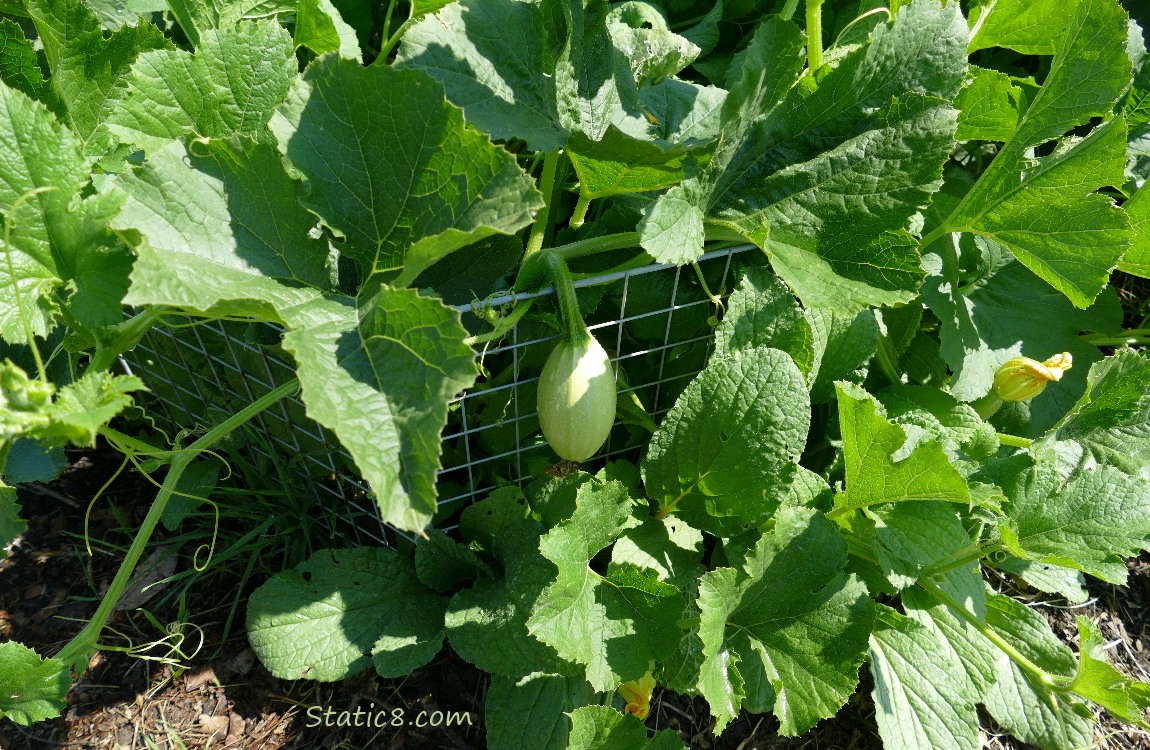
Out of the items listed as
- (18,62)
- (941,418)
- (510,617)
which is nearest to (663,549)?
(510,617)

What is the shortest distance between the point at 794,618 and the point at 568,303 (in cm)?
64

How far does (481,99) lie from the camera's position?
54.9 inches

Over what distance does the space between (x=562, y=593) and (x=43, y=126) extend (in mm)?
1021

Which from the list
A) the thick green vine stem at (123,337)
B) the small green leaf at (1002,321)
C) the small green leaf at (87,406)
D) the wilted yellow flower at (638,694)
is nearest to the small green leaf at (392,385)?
the small green leaf at (87,406)

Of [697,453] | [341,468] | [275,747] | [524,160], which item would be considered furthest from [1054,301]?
[275,747]

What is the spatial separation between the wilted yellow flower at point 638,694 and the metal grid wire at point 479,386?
42 cm

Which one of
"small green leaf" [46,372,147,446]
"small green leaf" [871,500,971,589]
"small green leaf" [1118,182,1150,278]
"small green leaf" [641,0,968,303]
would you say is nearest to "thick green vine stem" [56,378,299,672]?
"small green leaf" [46,372,147,446]

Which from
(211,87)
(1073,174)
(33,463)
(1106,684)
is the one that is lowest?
(1106,684)

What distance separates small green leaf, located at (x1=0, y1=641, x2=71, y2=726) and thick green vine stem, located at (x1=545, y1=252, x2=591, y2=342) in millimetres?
920

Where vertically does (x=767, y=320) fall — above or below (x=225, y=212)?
below

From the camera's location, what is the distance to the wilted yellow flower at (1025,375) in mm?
1672

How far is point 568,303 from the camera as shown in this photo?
54.9 inches

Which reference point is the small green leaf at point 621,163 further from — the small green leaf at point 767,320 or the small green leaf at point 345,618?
the small green leaf at point 345,618

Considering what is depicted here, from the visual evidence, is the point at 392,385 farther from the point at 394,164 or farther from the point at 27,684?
the point at 27,684
